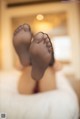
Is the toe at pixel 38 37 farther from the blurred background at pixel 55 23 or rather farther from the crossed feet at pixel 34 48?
the blurred background at pixel 55 23

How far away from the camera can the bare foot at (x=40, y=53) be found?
460mm

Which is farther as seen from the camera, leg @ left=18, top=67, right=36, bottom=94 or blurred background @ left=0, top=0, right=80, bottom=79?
blurred background @ left=0, top=0, right=80, bottom=79

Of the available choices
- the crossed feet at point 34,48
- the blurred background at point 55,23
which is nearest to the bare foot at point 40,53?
the crossed feet at point 34,48

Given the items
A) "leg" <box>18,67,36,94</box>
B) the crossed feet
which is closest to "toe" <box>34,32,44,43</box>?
the crossed feet

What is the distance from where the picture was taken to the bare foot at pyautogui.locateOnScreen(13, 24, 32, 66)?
0.49 m

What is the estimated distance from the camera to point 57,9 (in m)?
0.93

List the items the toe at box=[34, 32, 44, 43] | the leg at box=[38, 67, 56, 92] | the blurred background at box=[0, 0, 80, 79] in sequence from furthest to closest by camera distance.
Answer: the blurred background at box=[0, 0, 80, 79] → the leg at box=[38, 67, 56, 92] → the toe at box=[34, 32, 44, 43]

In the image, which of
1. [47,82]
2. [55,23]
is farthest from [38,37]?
[55,23]

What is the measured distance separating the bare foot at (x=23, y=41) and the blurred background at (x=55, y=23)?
130 mm

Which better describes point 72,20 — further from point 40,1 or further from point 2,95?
point 2,95

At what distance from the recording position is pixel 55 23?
780 mm

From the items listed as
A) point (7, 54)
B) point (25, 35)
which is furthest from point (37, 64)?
point (7, 54)

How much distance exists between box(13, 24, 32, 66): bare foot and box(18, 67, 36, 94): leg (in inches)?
1.7

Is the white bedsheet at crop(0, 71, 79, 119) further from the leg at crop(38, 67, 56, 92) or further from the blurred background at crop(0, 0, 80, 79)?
the blurred background at crop(0, 0, 80, 79)
